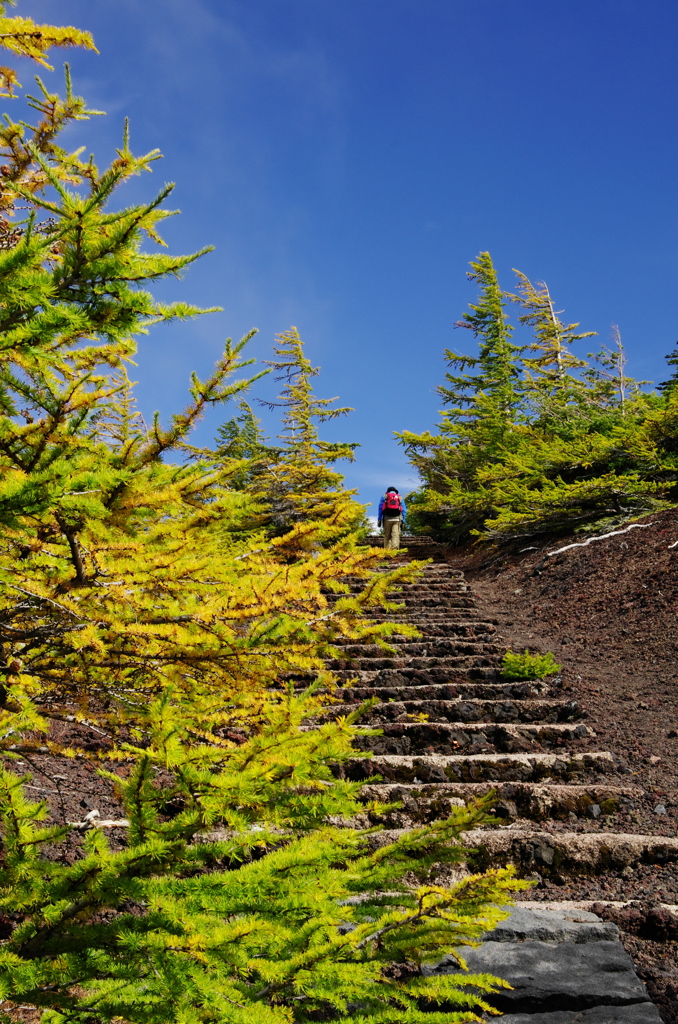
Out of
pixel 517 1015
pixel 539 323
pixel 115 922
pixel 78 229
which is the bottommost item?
pixel 517 1015

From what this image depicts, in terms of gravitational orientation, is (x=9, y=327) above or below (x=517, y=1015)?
above

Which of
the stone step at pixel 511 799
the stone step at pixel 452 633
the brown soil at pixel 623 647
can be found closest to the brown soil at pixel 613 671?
the brown soil at pixel 623 647

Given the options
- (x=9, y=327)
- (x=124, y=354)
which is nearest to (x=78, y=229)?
(x=9, y=327)

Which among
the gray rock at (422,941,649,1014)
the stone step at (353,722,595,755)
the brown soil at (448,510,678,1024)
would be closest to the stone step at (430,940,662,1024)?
the gray rock at (422,941,649,1014)

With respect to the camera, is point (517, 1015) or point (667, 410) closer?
point (517, 1015)

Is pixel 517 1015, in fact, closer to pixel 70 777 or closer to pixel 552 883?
pixel 552 883

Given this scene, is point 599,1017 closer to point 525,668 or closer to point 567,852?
point 567,852

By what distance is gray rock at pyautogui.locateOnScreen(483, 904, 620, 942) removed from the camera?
2920 mm

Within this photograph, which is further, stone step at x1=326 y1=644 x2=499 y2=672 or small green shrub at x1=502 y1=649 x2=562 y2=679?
stone step at x1=326 y1=644 x2=499 y2=672

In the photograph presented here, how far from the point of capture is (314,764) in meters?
2.08

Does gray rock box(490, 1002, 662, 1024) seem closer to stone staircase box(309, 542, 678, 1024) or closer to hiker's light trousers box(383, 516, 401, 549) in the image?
stone staircase box(309, 542, 678, 1024)

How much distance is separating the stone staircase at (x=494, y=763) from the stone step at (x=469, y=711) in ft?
0.03

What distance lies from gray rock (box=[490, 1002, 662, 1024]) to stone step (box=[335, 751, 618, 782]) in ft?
7.51

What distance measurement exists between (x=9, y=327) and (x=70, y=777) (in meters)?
3.52
